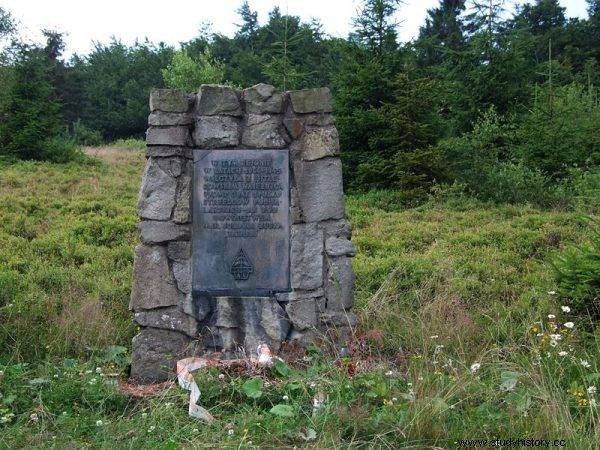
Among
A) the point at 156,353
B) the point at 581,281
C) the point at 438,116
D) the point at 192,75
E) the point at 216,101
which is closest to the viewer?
the point at 156,353

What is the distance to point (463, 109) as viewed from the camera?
15977 mm

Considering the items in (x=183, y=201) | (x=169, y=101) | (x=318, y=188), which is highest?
(x=169, y=101)

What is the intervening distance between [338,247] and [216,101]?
1.54m

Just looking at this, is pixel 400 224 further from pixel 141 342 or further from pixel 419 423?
pixel 419 423

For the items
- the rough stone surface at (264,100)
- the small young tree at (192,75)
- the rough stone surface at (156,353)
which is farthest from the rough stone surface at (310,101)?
the small young tree at (192,75)

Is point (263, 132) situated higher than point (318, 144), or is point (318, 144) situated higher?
point (263, 132)

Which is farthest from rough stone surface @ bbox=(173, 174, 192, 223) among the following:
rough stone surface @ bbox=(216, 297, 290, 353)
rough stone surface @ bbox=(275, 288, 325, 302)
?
rough stone surface @ bbox=(275, 288, 325, 302)

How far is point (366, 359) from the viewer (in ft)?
15.6

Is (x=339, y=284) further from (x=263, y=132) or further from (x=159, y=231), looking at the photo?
(x=159, y=231)

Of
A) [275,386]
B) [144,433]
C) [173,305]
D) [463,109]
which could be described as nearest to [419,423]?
[275,386]

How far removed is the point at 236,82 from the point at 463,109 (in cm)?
1868

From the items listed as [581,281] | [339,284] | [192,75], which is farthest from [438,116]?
[192,75]

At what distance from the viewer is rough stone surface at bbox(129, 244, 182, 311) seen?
5.04m

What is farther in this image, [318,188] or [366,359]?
[318,188]
